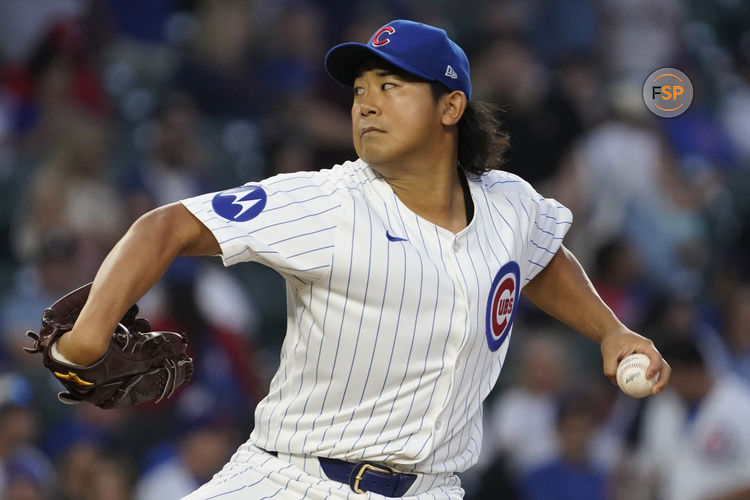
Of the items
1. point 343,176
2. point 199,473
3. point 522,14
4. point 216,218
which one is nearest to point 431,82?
point 343,176

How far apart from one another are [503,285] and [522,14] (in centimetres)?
456

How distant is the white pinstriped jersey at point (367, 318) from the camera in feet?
9.62

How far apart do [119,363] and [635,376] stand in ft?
4.74

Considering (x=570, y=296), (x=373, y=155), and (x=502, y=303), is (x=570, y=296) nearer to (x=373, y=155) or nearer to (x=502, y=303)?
(x=502, y=303)

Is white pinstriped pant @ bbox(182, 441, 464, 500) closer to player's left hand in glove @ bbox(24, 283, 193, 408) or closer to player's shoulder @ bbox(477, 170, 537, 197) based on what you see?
player's left hand in glove @ bbox(24, 283, 193, 408)

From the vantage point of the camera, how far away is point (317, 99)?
6.94 m

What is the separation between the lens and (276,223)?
9.50ft

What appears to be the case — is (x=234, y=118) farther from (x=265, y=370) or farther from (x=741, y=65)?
(x=741, y=65)

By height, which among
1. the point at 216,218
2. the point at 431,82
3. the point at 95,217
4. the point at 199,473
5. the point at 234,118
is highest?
the point at 431,82

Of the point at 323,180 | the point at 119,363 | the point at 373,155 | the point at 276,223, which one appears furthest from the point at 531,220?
the point at 119,363

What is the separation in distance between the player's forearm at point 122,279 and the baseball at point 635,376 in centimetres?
133

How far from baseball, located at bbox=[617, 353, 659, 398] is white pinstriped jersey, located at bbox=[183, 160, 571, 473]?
399mm
